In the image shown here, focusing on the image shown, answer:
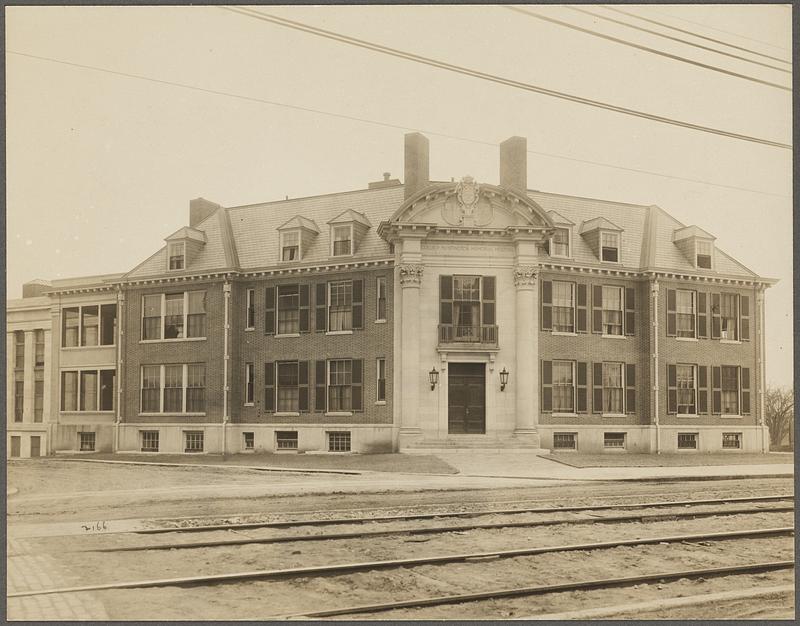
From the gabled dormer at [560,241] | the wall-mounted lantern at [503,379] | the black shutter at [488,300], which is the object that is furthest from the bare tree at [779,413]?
the black shutter at [488,300]

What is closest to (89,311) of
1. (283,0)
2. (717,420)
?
(283,0)

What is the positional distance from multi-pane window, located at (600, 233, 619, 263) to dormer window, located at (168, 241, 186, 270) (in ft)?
36.9

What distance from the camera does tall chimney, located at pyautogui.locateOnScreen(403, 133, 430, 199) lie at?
40.1 ft

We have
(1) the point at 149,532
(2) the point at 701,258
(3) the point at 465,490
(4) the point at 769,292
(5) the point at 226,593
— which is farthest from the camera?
(2) the point at 701,258

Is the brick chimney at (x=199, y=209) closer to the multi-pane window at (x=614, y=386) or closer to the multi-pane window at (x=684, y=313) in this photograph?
the multi-pane window at (x=614, y=386)

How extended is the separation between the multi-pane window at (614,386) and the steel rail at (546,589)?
9749 mm

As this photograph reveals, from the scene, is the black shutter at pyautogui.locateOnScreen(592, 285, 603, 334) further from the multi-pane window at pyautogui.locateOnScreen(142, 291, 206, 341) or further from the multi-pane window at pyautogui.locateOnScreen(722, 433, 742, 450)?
the multi-pane window at pyautogui.locateOnScreen(142, 291, 206, 341)

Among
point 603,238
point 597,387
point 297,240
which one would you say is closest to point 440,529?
point 297,240

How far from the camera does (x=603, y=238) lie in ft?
60.5

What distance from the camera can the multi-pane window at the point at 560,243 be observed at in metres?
19.4

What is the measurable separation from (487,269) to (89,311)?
1065 cm

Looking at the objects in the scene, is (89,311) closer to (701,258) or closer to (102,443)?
(102,443)

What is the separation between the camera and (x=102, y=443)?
51.9 ft

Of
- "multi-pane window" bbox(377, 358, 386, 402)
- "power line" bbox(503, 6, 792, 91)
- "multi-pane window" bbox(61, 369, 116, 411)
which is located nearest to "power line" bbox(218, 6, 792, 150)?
"power line" bbox(503, 6, 792, 91)
